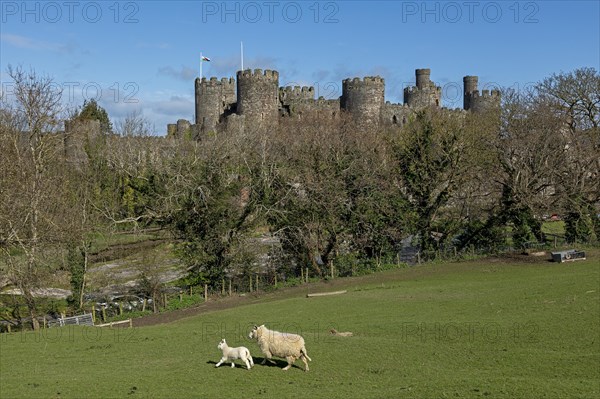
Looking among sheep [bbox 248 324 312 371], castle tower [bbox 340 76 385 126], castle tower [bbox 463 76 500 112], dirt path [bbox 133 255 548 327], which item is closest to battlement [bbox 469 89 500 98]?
castle tower [bbox 463 76 500 112]

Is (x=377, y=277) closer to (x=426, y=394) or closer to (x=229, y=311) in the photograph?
(x=229, y=311)

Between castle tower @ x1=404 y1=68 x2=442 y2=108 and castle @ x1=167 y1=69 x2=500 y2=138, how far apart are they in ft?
9.49

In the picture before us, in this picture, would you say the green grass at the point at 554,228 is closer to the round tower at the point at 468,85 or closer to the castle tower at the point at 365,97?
the castle tower at the point at 365,97

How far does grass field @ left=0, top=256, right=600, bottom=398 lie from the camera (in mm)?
17172

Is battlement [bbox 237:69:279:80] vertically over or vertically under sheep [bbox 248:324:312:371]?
over

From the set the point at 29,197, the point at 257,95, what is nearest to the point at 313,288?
the point at 29,197

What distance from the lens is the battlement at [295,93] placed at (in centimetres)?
7194

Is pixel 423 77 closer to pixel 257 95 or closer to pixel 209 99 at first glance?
pixel 257 95

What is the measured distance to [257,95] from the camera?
220ft

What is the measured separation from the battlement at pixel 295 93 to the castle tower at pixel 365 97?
439cm

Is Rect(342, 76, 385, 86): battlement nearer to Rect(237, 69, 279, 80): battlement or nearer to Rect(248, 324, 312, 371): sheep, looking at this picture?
Rect(237, 69, 279, 80): battlement

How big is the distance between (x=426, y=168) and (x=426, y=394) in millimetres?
33594

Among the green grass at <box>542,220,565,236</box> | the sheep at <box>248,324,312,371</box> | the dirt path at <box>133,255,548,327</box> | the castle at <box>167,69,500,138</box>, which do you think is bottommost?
the dirt path at <box>133,255,548,327</box>

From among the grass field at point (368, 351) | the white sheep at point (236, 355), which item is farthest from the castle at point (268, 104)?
the white sheep at point (236, 355)
